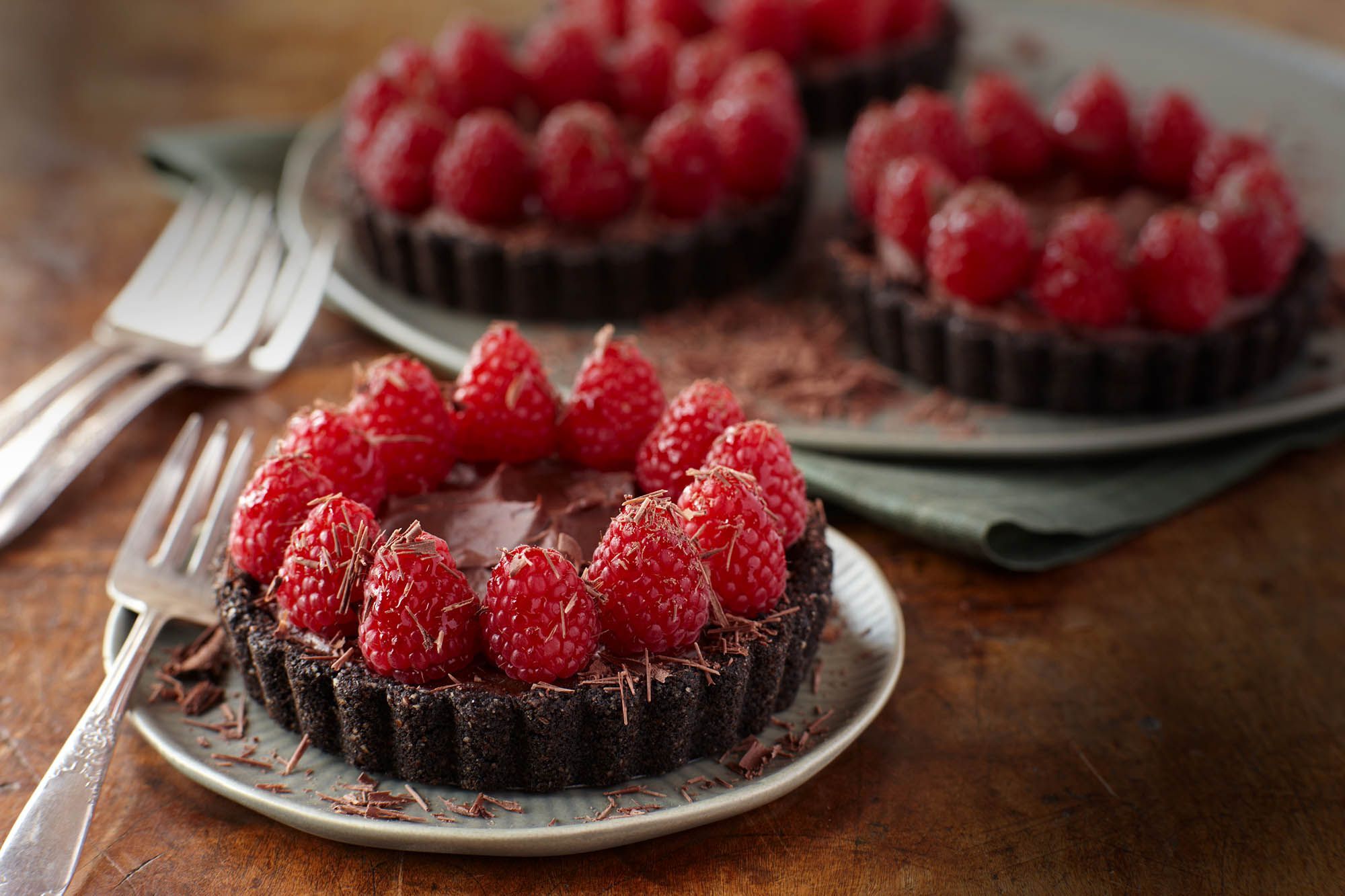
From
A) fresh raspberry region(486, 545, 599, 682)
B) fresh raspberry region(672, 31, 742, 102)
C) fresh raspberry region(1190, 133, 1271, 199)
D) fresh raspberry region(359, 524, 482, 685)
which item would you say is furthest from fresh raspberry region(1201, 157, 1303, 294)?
fresh raspberry region(359, 524, 482, 685)

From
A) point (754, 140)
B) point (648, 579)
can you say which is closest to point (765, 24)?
point (754, 140)

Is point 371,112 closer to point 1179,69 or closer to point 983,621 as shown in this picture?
point 983,621

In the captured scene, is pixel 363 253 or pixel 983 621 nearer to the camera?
pixel 983 621

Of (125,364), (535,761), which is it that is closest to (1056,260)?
(535,761)

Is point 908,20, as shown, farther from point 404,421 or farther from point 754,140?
point 404,421

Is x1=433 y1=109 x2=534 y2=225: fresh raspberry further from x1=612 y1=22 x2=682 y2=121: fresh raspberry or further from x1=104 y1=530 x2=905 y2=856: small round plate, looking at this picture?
x1=104 y1=530 x2=905 y2=856: small round plate
